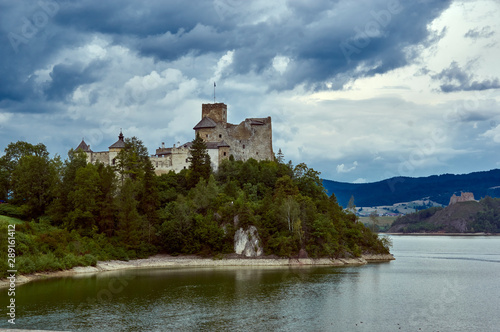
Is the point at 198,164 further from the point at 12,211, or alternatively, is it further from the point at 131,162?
the point at 12,211

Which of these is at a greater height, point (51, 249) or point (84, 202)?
point (84, 202)

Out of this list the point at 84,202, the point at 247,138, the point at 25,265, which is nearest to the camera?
the point at 25,265

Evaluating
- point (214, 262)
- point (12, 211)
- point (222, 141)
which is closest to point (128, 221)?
point (214, 262)

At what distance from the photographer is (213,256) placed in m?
71.8

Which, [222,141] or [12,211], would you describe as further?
[222,141]

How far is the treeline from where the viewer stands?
2729 inches

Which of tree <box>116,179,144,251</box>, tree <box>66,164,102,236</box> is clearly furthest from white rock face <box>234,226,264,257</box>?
tree <box>66,164,102,236</box>

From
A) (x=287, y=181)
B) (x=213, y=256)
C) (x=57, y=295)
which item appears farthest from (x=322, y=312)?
(x=287, y=181)

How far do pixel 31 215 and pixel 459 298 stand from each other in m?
53.9

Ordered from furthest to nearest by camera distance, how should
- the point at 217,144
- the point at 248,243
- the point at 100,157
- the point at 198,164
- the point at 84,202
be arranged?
the point at 100,157
the point at 217,144
the point at 198,164
the point at 248,243
the point at 84,202

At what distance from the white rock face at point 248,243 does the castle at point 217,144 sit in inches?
591

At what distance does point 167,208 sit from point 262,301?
38.0m

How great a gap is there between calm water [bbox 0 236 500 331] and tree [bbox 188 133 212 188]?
2043cm

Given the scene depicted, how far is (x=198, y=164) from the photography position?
3130 inches
